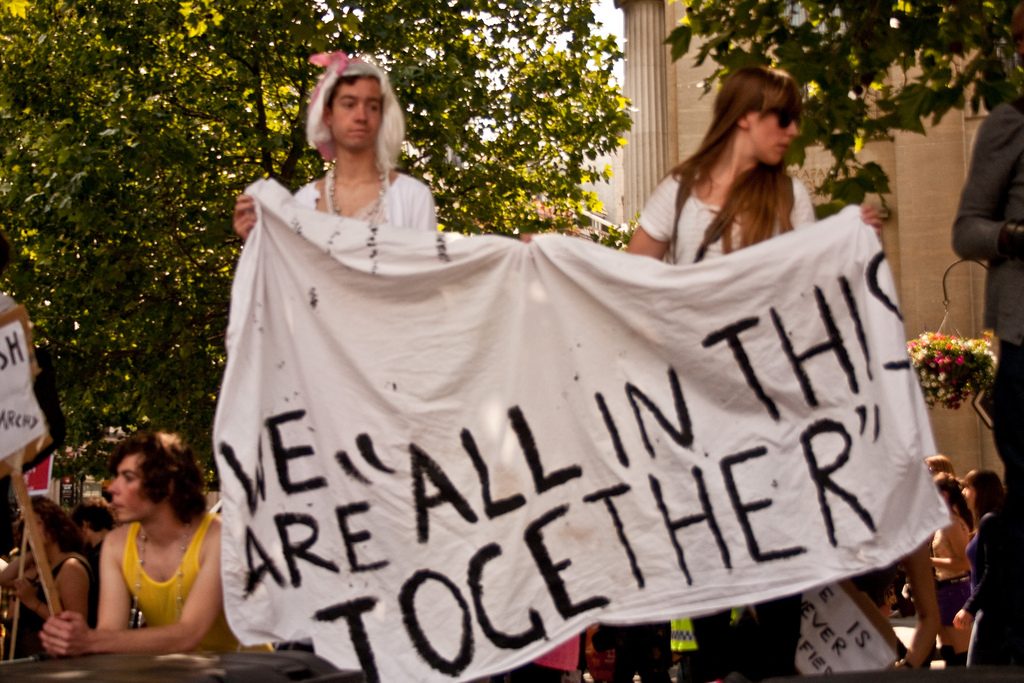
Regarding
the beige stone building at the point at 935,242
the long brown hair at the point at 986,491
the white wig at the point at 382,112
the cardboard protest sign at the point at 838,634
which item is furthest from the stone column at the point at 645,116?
the cardboard protest sign at the point at 838,634

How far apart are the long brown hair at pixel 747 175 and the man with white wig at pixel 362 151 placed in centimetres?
86

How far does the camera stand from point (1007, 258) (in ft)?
15.8

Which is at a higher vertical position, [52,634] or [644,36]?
[644,36]

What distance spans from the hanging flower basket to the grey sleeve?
45.5ft

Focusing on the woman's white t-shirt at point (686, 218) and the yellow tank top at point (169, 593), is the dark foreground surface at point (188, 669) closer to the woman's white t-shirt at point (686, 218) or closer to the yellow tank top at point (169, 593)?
the yellow tank top at point (169, 593)

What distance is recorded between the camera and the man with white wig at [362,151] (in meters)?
5.25

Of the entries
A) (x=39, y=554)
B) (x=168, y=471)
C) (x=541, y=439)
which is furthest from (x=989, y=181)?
(x=39, y=554)

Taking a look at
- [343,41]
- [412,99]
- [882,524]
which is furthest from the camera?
[412,99]

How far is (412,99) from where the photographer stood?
18969 millimetres

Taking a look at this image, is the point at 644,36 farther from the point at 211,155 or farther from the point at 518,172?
the point at 211,155

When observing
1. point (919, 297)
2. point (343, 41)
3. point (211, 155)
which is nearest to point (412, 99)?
point (343, 41)

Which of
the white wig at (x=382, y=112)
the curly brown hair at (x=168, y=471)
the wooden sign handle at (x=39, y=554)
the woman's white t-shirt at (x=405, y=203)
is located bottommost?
the wooden sign handle at (x=39, y=554)

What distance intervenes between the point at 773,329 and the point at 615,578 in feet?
2.79

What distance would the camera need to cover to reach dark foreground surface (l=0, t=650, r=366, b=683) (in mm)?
3771
